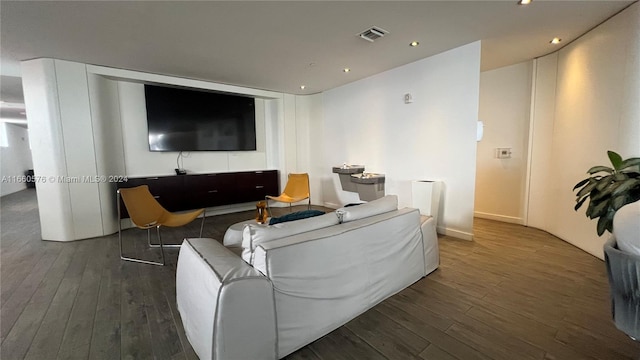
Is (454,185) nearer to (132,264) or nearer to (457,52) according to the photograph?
(457,52)

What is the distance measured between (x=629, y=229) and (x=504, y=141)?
3667 mm

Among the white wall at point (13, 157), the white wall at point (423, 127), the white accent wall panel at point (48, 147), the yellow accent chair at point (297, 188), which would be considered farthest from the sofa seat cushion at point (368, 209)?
the white wall at point (13, 157)

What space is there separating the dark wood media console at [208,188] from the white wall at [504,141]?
13.6ft

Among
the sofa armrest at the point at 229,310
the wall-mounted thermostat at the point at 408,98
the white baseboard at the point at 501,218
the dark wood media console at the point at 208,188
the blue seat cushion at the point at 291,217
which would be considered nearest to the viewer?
the sofa armrest at the point at 229,310

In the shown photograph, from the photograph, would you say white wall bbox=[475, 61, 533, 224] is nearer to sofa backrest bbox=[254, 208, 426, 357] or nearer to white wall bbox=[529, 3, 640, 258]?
white wall bbox=[529, 3, 640, 258]

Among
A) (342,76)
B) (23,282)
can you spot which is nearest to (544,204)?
(342,76)

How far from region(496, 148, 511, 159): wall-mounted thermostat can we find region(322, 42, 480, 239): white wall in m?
1.48

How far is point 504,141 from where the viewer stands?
13.9 feet

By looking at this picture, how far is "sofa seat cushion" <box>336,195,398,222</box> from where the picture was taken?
1.92 meters

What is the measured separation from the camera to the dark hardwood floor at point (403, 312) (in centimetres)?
152

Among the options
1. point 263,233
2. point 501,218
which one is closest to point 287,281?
point 263,233

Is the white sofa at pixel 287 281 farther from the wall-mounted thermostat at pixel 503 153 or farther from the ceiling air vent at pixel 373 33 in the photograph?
the wall-mounted thermostat at pixel 503 153

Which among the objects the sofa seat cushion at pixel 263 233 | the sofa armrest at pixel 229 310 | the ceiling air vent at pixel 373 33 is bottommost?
the sofa armrest at pixel 229 310

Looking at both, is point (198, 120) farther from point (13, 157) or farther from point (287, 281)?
point (13, 157)
